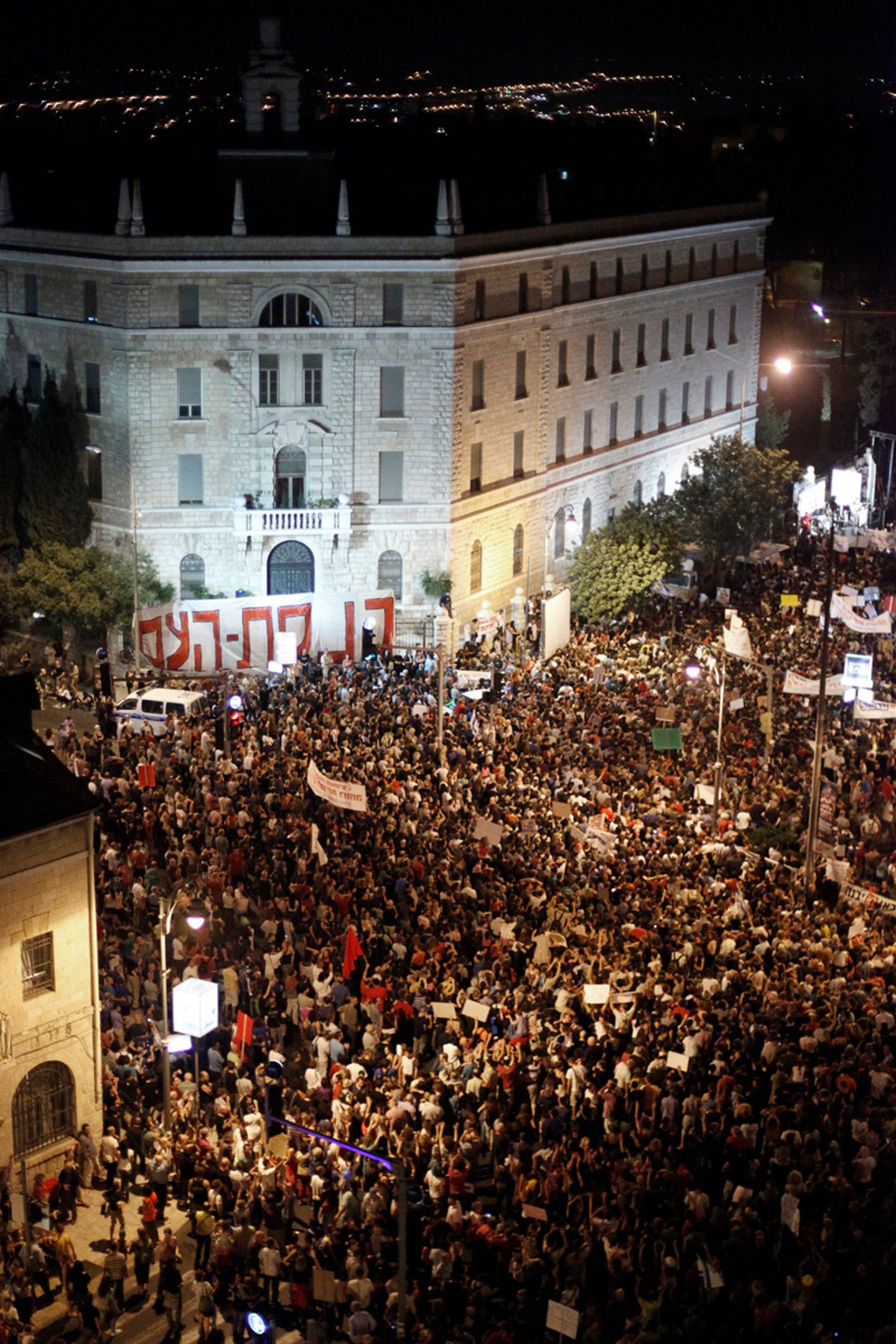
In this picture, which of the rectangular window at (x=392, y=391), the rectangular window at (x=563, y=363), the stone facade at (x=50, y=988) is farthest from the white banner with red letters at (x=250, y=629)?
the stone facade at (x=50, y=988)

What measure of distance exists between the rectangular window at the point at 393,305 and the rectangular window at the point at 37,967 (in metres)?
37.0

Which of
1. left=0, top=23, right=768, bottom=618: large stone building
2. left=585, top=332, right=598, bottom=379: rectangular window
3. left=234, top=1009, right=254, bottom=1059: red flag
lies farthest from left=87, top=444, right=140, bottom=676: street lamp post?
left=234, top=1009, right=254, bottom=1059: red flag

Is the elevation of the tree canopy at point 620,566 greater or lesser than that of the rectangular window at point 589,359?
lesser

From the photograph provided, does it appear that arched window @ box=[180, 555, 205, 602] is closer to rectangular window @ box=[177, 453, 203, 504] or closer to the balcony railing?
the balcony railing

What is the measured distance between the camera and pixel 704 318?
8625cm

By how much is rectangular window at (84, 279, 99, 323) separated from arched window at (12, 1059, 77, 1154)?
123 feet

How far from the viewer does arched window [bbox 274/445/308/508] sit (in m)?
63.3

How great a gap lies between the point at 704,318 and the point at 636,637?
30477mm

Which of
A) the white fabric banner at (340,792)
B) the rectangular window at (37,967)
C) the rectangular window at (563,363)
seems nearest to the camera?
the rectangular window at (37,967)

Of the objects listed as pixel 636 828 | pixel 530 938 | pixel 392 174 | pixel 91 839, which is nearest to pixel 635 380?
pixel 392 174

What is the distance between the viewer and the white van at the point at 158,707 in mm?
49000

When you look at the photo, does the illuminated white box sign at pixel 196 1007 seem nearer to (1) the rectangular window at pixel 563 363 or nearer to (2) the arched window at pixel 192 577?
(2) the arched window at pixel 192 577

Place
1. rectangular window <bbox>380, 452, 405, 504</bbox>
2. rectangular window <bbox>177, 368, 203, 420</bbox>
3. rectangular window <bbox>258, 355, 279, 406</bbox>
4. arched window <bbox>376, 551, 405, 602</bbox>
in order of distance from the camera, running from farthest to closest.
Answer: arched window <bbox>376, 551, 405, 602</bbox>
rectangular window <bbox>380, 452, 405, 504</bbox>
rectangular window <bbox>258, 355, 279, 406</bbox>
rectangular window <bbox>177, 368, 203, 420</bbox>

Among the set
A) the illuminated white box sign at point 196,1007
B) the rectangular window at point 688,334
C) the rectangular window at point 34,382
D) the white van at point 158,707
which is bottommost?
the white van at point 158,707
